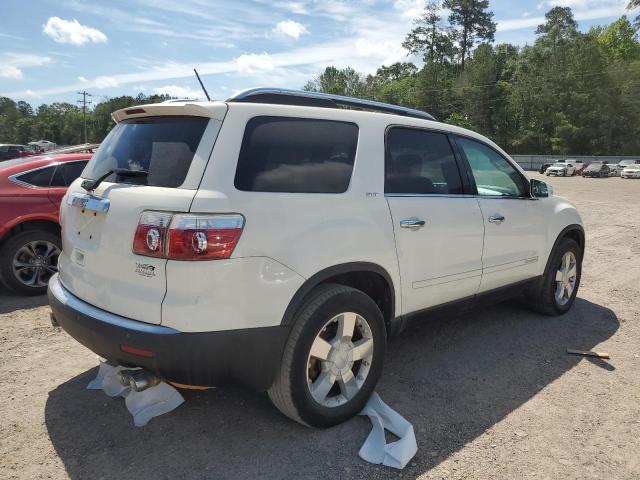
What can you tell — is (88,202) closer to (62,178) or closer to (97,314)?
(97,314)

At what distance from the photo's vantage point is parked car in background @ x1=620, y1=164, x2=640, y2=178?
1550 inches

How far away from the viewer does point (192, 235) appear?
7.70 feet

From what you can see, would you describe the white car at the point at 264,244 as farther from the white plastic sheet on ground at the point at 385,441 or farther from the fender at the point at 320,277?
the white plastic sheet on ground at the point at 385,441

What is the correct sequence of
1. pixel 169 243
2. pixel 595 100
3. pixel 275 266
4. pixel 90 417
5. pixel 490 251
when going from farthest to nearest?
1. pixel 595 100
2. pixel 490 251
3. pixel 90 417
4. pixel 275 266
5. pixel 169 243

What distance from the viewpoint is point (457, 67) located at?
7981cm

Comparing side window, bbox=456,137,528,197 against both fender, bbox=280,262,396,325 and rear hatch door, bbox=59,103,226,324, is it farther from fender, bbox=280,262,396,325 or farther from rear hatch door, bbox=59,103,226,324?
rear hatch door, bbox=59,103,226,324

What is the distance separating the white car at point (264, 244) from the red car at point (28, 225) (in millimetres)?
2962

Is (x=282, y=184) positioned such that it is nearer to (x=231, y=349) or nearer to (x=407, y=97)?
(x=231, y=349)

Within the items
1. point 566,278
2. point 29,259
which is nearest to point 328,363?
point 566,278

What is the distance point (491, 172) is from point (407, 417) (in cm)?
226

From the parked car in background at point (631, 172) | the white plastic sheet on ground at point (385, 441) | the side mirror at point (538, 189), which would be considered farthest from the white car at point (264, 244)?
the parked car in background at point (631, 172)

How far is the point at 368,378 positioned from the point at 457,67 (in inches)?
3340


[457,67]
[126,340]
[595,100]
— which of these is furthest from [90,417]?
[457,67]

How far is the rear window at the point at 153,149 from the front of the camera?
2.57 meters
